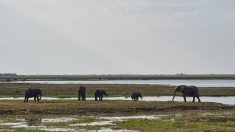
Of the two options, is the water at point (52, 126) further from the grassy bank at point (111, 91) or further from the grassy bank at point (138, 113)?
the grassy bank at point (111, 91)

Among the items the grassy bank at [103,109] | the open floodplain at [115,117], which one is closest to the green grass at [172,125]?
the open floodplain at [115,117]

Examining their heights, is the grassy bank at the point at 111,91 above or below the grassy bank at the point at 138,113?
above

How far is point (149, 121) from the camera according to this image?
32.0 meters

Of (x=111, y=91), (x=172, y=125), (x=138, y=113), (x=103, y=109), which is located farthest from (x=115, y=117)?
(x=111, y=91)

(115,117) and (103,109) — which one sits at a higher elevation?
(103,109)

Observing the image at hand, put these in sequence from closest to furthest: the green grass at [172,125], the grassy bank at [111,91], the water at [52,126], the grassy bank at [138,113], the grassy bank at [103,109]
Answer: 1. the green grass at [172,125]
2. the water at [52,126]
3. the grassy bank at [138,113]
4. the grassy bank at [103,109]
5. the grassy bank at [111,91]

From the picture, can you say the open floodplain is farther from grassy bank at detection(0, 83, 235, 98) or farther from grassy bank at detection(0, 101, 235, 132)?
grassy bank at detection(0, 83, 235, 98)

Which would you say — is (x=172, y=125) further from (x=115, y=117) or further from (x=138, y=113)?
(x=138, y=113)

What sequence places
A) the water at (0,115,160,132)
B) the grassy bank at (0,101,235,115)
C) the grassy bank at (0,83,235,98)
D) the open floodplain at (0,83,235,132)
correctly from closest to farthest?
1. the water at (0,115,160,132)
2. the open floodplain at (0,83,235,132)
3. the grassy bank at (0,101,235,115)
4. the grassy bank at (0,83,235,98)

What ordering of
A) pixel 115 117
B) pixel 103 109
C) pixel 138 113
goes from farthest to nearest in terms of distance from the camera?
pixel 103 109, pixel 138 113, pixel 115 117

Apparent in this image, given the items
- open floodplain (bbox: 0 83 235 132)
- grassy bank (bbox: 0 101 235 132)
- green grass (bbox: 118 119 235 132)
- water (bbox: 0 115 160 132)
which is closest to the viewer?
green grass (bbox: 118 119 235 132)

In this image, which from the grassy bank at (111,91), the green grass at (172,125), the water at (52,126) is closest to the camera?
the green grass at (172,125)

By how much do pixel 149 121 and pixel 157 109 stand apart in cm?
951

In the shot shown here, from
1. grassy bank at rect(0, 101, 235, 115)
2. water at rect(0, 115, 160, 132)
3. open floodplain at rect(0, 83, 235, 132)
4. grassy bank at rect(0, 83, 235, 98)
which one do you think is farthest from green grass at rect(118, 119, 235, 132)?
grassy bank at rect(0, 83, 235, 98)
